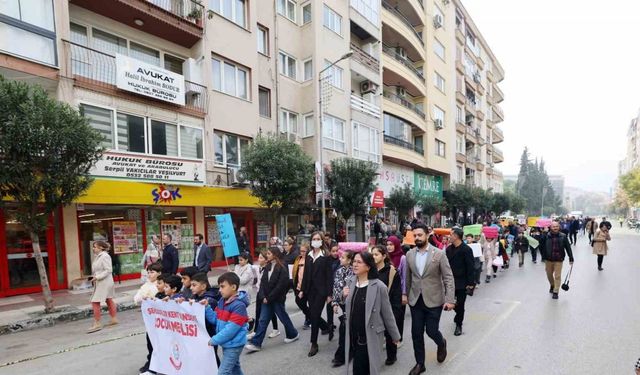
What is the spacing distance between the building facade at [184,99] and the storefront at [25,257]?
3cm

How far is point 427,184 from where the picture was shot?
33938mm

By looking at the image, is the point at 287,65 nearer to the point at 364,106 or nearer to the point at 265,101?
the point at 265,101

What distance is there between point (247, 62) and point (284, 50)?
10.7ft

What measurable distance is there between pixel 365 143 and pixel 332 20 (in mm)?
7307

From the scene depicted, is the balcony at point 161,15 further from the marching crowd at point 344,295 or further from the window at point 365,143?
the window at point 365,143

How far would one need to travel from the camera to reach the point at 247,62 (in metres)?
16.7

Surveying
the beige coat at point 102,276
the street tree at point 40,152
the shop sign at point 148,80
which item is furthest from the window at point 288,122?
the beige coat at point 102,276

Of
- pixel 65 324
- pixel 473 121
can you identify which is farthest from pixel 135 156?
pixel 473 121

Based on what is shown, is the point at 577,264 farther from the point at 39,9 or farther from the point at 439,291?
the point at 39,9

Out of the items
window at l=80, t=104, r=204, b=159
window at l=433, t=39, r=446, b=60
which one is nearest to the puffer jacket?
window at l=80, t=104, r=204, b=159

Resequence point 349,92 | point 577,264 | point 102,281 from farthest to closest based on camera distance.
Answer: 1. point 349,92
2. point 577,264
3. point 102,281

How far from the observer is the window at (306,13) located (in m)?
20.0

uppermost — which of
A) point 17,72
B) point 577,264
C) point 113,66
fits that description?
point 113,66

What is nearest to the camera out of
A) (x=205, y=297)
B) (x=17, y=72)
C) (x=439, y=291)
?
(x=205, y=297)
